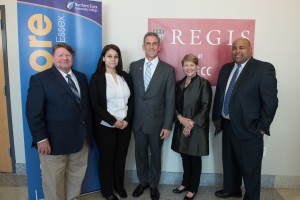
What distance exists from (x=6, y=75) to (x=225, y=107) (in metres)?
2.49

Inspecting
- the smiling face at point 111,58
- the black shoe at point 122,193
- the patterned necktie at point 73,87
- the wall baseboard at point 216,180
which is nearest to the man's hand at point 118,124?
the patterned necktie at point 73,87

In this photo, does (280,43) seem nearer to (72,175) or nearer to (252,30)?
(252,30)

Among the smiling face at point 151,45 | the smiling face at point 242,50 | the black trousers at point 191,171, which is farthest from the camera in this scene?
the black trousers at point 191,171

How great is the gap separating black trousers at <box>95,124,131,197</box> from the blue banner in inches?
23.2

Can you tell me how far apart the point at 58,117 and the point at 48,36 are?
78 centimetres

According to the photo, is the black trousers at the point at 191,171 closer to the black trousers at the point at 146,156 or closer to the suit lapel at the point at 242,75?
the black trousers at the point at 146,156

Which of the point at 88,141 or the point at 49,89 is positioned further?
the point at 88,141

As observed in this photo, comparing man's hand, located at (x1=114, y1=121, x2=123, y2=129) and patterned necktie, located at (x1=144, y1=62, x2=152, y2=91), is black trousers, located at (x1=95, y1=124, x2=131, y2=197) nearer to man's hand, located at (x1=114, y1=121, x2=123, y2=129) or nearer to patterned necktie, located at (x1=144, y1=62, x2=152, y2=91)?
man's hand, located at (x1=114, y1=121, x2=123, y2=129)

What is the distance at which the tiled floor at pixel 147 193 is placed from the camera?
267cm

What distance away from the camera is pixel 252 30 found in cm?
271

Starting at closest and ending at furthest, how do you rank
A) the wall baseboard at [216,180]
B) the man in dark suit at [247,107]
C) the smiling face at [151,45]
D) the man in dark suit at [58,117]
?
the man in dark suit at [58,117]
the man in dark suit at [247,107]
the smiling face at [151,45]
the wall baseboard at [216,180]

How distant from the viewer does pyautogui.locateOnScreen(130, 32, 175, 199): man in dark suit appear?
2.42 metres

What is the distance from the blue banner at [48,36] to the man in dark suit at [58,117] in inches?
10.0

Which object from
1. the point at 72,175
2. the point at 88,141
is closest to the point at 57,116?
the point at 88,141
